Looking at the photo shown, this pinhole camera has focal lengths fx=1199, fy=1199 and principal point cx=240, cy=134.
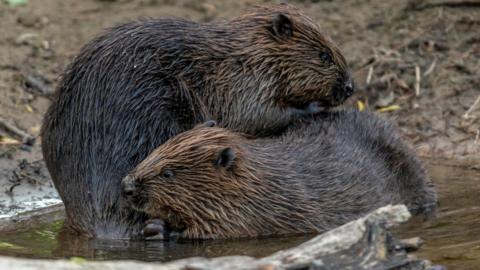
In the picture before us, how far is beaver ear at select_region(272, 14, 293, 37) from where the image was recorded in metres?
7.55

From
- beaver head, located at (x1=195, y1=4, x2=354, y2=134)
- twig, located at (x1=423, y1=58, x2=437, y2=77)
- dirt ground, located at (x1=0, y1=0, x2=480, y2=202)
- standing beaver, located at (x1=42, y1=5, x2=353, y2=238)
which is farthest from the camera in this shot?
twig, located at (x1=423, y1=58, x2=437, y2=77)

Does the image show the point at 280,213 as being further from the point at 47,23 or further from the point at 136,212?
the point at 47,23

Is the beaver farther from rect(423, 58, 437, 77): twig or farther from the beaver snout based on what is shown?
rect(423, 58, 437, 77): twig

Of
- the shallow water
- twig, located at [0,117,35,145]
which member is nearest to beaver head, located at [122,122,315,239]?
the shallow water

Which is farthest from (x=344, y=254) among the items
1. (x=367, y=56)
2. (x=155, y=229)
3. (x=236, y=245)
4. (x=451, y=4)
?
(x=451, y=4)

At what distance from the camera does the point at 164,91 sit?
716cm

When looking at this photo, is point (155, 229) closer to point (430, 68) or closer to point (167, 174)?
point (167, 174)

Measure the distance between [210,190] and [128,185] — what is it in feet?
1.54

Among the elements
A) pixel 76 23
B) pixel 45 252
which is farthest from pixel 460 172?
pixel 76 23

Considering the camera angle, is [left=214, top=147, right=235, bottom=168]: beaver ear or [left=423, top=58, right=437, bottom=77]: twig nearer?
[left=214, top=147, right=235, bottom=168]: beaver ear

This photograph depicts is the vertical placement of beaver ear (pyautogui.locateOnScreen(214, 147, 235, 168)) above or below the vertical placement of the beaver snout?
above

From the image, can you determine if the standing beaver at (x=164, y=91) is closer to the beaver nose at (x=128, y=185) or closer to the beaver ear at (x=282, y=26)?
the beaver ear at (x=282, y=26)

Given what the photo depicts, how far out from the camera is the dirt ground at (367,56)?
8875 millimetres

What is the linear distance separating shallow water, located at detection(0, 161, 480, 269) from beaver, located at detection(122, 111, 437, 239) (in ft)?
0.48
